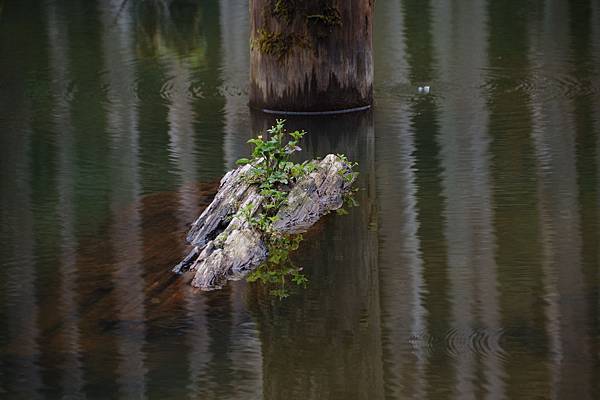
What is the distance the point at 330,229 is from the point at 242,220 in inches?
29.1

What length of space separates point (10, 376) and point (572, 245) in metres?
3.56

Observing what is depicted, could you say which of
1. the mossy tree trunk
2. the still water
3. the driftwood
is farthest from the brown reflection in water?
the mossy tree trunk

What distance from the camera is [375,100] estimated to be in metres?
12.4

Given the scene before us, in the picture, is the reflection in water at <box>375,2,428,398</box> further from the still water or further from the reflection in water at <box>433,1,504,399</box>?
the reflection in water at <box>433,1,504,399</box>

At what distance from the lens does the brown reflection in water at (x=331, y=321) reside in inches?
248

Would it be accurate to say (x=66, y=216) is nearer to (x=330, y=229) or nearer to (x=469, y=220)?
(x=330, y=229)

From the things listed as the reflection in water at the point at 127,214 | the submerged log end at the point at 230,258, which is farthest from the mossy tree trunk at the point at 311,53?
the submerged log end at the point at 230,258

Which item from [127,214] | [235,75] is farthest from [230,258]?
[235,75]

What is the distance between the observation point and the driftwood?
25.7ft

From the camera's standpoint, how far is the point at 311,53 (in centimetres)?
1154

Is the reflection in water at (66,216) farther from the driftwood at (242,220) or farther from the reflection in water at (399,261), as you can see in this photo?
the reflection in water at (399,261)

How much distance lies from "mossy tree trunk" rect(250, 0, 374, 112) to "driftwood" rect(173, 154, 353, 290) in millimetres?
2118

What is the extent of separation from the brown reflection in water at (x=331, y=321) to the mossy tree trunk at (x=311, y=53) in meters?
2.31

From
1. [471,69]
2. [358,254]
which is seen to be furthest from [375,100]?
[358,254]
